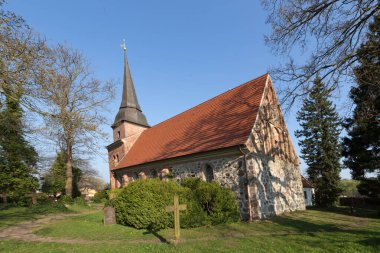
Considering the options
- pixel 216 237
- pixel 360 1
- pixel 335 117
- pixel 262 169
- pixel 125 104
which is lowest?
pixel 216 237

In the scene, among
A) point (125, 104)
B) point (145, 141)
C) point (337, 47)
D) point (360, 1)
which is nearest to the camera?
point (360, 1)

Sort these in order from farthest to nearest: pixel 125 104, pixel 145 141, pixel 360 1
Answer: pixel 125 104 < pixel 145 141 < pixel 360 1

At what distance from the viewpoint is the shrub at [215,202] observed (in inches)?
457

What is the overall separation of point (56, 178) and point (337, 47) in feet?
96.3

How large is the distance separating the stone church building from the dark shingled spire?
5247 millimetres

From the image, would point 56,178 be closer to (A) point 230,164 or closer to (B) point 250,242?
(A) point 230,164

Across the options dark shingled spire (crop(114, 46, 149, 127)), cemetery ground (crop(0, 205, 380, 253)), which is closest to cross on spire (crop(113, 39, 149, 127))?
dark shingled spire (crop(114, 46, 149, 127))

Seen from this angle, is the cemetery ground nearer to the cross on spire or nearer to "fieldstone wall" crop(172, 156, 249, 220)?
"fieldstone wall" crop(172, 156, 249, 220)

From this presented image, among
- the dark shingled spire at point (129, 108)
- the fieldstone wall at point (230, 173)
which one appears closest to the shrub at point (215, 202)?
the fieldstone wall at point (230, 173)

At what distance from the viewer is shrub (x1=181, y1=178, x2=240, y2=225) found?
38.1 ft

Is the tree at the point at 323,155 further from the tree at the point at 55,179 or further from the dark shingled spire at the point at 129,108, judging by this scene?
the tree at the point at 55,179

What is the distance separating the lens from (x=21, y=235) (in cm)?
984

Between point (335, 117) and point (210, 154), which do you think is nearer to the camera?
point (210, 154)

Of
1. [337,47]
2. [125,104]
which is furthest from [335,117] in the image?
[337,47]
